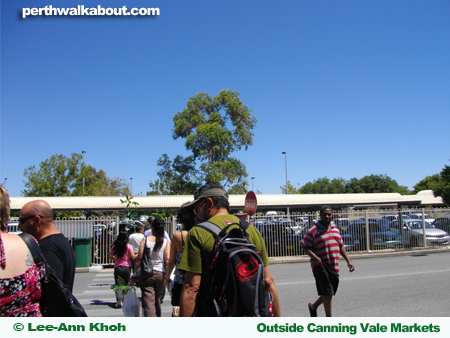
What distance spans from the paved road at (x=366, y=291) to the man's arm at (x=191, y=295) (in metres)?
4.67

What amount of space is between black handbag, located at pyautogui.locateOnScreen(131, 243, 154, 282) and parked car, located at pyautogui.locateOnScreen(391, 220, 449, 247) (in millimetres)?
15765

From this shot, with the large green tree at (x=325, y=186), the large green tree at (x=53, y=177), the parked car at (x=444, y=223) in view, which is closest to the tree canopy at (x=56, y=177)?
the large green tree at (x=53, y=177)

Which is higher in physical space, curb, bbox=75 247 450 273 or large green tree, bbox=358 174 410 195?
large green tree, bbox=358 174 410 195

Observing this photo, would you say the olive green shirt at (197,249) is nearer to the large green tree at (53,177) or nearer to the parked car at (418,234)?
the parked car at (418,234)

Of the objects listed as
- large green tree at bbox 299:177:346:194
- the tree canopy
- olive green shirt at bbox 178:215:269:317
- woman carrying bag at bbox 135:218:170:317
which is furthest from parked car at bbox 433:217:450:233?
large green tree at bbox 299:177:346:194

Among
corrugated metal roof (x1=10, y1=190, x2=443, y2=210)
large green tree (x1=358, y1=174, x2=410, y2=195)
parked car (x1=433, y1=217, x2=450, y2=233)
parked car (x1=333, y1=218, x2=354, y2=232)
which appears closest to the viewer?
parked car (x1=333, y1=218, x2=354, y2=232)

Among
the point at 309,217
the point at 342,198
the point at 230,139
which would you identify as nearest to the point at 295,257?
the point at 309,217

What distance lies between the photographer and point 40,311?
2.45 m

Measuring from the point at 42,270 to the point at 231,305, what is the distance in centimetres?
125

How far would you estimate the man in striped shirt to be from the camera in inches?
213

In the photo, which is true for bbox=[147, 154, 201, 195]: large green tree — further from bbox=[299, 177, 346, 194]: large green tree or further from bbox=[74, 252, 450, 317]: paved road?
bbox=[299, 177, 346, 194]: large green tree

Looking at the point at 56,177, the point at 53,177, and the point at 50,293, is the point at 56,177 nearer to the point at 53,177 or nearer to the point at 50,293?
the point at 53,177

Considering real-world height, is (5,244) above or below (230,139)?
below
